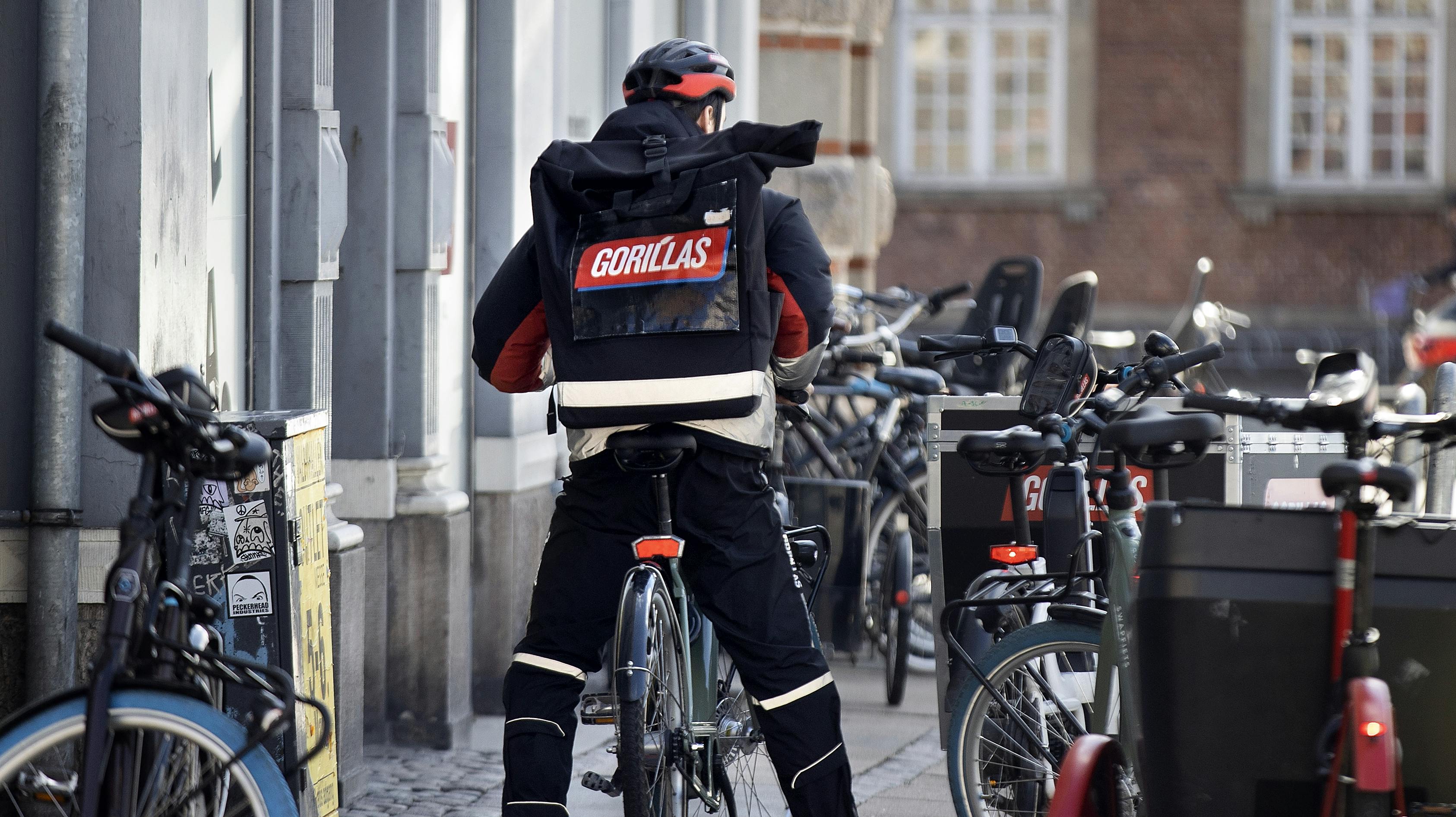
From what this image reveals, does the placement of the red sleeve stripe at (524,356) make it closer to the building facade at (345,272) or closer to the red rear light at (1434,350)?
the building facade at (345,272)

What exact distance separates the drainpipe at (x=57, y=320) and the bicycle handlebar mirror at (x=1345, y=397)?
8.84ft

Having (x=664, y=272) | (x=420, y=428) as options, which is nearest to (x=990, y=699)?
(x=664, y=272)

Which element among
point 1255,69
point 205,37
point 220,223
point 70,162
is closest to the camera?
point 70,162

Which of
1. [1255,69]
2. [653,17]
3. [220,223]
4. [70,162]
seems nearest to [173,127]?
[70,162]

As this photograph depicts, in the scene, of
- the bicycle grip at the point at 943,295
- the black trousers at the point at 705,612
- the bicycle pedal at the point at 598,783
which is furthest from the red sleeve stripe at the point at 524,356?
the bicycle grip at the point at 943,295

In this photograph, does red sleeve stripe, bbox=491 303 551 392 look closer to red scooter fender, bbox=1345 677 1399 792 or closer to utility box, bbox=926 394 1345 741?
utility box, bbox=926 394 1345 741

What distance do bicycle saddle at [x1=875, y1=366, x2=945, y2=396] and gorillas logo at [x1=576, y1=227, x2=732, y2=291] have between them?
10.6ft

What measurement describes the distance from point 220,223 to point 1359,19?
20.2 meters

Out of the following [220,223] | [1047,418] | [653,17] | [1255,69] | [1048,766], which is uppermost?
[1255,69]

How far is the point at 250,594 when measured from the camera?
4242 mm

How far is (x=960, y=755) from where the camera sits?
14.5ft

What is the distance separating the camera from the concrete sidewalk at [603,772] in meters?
5.40

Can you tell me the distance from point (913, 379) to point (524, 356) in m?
3.18

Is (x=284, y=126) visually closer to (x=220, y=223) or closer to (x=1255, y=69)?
(x=220, y=223)
